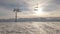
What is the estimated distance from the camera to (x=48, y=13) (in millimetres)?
7082

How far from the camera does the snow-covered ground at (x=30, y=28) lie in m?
6.88

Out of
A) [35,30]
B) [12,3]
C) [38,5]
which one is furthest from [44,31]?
[12,3]

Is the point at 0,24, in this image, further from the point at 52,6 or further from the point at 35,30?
the point at 52,6

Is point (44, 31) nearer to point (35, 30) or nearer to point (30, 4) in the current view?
point (35, 30)

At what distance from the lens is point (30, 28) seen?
698 cm

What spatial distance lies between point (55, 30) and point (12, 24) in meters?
1.58

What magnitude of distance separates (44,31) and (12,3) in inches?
61.8

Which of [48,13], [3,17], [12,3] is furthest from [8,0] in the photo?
[48,13]

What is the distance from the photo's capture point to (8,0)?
23.4ft

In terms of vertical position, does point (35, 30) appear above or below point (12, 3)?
below

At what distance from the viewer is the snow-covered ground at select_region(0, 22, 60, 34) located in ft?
22.6

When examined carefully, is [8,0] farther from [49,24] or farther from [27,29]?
[49,24]

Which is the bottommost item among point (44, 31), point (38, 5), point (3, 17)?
point (44, 31)

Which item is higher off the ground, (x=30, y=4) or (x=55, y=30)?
(x=30, y=4)
